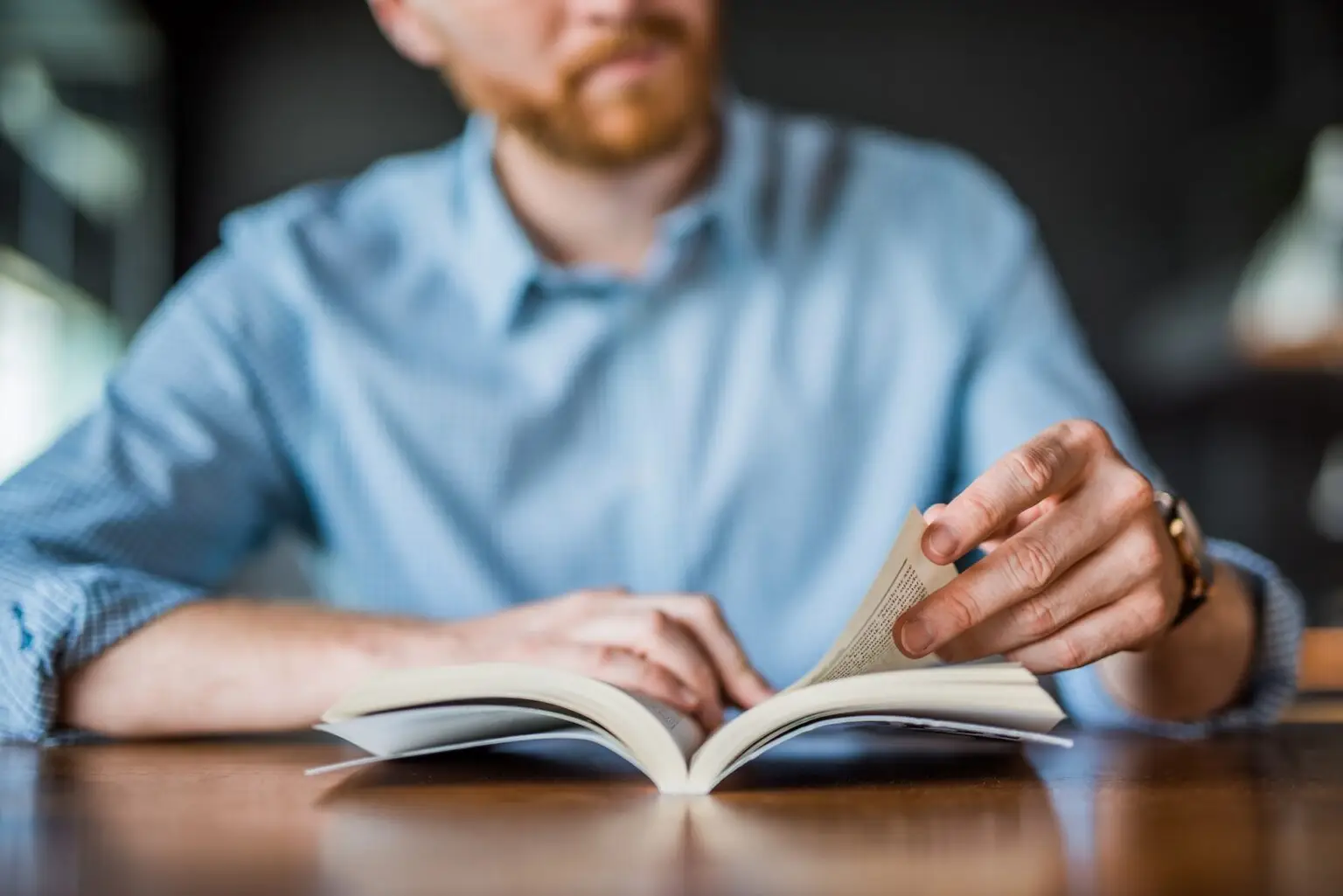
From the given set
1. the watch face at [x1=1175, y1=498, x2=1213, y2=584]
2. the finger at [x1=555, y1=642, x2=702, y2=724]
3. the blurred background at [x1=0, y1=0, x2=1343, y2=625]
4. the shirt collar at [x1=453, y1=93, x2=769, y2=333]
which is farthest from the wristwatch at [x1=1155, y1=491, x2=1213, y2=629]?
the blurred background at [x1=0, y1=0, x2=1343, y2=625]

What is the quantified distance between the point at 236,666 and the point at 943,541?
0.51m

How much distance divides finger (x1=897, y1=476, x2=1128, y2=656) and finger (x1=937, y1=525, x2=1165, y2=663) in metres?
0.01

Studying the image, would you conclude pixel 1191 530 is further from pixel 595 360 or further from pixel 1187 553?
pixel 595 360

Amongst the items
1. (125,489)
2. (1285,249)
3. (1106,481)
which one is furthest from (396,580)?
(1285,249)

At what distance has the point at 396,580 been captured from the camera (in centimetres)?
136

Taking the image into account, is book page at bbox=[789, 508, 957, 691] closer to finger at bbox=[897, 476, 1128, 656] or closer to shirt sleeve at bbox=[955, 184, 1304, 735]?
finger at bbox=[897, 476, 1128, 656]

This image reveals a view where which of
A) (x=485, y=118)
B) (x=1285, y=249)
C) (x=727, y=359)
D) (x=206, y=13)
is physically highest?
(x=206, y=13)

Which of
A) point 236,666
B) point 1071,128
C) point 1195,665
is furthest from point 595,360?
point 1071,128

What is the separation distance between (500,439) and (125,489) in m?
0.36

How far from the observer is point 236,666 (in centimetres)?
91

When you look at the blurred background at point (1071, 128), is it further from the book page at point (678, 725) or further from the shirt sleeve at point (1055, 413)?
the book page at point (678, 725)

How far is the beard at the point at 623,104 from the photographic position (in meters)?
1.33

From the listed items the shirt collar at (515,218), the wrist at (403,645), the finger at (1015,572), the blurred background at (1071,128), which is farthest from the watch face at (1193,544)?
the blurred background at (1071,128)

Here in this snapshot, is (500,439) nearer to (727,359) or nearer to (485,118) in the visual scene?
(727,359)
